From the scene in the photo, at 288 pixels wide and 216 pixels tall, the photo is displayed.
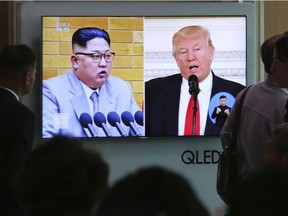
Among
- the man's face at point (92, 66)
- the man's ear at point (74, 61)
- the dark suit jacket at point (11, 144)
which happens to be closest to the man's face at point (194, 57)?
the man's face at point (92, 66)

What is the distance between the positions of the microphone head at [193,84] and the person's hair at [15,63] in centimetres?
191

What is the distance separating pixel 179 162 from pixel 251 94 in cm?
225

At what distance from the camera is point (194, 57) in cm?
601

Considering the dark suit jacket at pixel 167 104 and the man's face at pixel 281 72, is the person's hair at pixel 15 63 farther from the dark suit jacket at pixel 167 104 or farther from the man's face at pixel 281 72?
the dark suit jacket at pixel 167 104

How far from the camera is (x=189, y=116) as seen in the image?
6.03m

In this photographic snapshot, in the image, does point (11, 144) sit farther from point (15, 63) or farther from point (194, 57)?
point (194, 57)

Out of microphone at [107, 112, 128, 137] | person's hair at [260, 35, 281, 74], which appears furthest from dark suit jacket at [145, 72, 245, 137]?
person's hair at [260, 35, 281, 74]

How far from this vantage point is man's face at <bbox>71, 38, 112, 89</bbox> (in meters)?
5.91

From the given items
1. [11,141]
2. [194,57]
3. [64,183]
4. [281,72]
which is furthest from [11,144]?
[194,57]

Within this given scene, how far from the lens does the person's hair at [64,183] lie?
2.07 m

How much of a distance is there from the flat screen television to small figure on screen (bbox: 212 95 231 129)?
3cm

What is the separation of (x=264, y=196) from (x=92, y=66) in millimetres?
4339

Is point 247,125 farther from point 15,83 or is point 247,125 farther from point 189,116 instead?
point 189,116

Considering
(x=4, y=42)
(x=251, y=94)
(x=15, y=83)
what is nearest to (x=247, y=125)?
(x=251, y=94)
